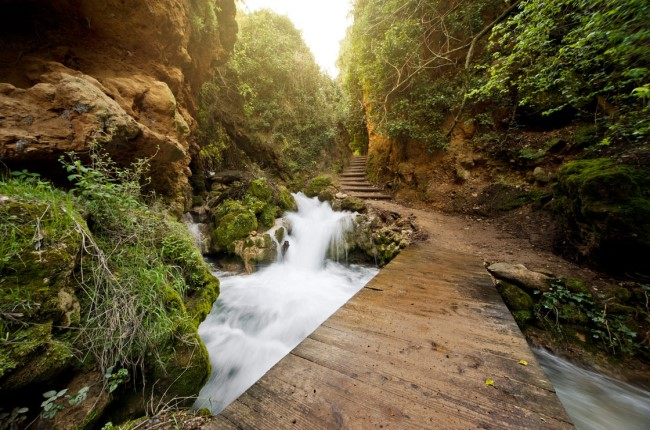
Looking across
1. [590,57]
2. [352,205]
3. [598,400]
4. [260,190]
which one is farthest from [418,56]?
[598,400]

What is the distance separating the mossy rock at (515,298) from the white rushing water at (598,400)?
2.26 ft

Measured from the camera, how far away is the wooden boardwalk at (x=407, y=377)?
1.14m

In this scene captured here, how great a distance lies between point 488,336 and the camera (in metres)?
1.78

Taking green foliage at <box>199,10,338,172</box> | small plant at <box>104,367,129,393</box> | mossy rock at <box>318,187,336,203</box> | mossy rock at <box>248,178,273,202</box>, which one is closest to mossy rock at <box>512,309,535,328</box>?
small plant at <box>104,367,129,393</box>

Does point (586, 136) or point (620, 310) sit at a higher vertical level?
point (586, 136)

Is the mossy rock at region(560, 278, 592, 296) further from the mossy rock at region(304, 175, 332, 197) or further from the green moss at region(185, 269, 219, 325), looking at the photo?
the mossy rock at region(304, 175, 332, 197)

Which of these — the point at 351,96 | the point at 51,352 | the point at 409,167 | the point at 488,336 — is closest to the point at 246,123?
the point at 351,96

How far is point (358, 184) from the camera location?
10.7 m

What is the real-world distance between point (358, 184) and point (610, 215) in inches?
321

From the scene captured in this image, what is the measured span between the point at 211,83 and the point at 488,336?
38.9 feet

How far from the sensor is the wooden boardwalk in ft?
3.73

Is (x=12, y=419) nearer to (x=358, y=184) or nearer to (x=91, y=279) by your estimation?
(x=91, y=279)

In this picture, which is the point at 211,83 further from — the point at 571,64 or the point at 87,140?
the point at 571,64

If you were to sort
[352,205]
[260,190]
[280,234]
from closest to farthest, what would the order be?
[280,234] → [260,190] → [352,205]
